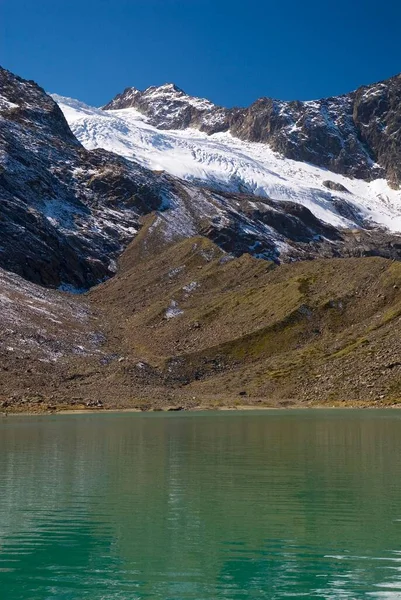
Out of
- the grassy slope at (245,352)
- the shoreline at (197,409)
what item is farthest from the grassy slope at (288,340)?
the shoreline at (197,409)

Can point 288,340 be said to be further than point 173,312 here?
No

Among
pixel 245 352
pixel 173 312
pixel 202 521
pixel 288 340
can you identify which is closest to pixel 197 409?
pixel 245 352

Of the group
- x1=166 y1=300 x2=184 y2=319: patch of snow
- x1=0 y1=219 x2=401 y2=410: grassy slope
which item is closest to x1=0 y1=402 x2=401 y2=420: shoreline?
x1=0 y1=219 x2=401 y2=410: grassy slope

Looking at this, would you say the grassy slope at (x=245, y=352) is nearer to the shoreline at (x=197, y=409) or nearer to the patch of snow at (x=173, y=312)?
the patch of snow at (x=173, y=312)

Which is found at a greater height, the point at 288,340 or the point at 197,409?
the point at 288,340

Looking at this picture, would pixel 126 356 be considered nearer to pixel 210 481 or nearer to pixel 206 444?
pixel 206 444

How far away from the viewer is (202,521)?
35.1 metres

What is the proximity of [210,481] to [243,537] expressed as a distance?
15.2m

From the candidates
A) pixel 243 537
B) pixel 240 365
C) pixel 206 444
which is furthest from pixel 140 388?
pixel 243 537

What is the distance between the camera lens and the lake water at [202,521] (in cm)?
2583

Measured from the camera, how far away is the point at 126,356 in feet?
553

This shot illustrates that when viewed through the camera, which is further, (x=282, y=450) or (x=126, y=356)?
(x=126, y=356)

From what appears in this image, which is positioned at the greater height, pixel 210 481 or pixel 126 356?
pixel 126 356

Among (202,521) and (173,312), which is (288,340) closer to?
(173,312)
